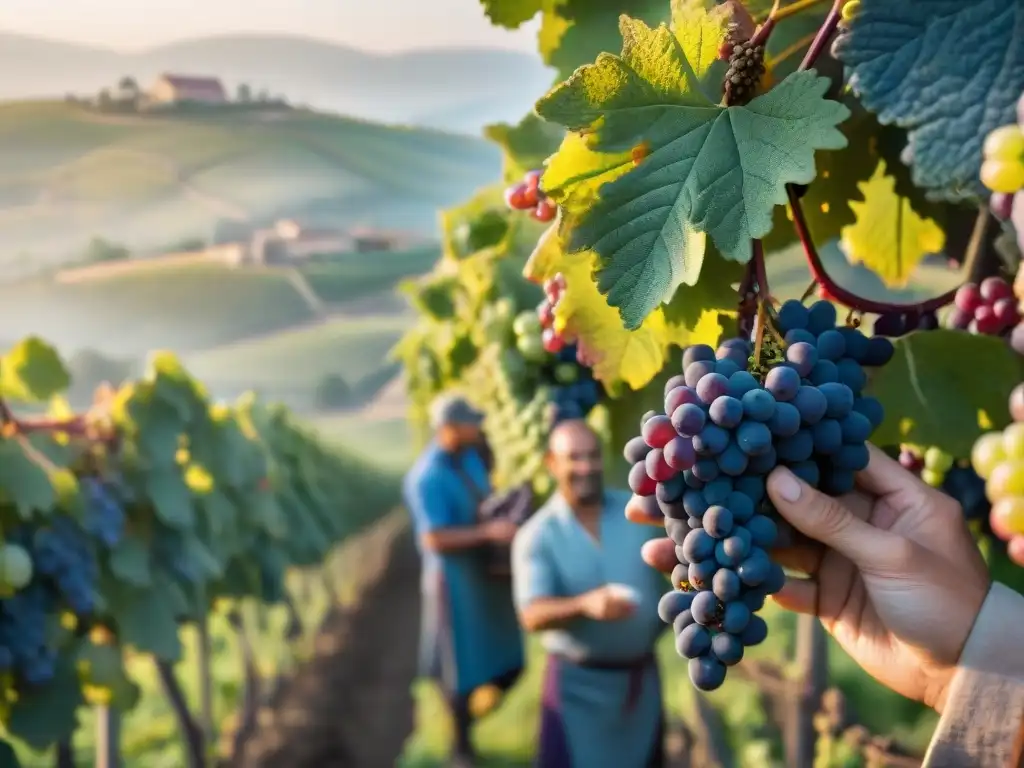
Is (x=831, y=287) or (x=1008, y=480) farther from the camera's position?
(x=831, y=287)

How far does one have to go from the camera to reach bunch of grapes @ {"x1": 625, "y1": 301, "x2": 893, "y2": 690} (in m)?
0.54

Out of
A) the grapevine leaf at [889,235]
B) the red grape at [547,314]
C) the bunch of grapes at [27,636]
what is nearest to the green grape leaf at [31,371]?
the bunch of grapes at [27,636]

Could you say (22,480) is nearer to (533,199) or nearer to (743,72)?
(533,199)

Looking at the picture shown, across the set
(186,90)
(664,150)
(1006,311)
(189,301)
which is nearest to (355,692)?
(189,301)

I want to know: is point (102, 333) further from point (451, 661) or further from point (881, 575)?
point (881, 575)

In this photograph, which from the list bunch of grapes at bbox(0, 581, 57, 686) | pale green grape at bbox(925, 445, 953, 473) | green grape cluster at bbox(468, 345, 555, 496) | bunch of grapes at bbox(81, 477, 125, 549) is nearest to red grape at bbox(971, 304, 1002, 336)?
pale green grape at bbox(925, 445, 953, 473)

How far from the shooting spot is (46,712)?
1.97m

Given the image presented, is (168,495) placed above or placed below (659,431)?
below

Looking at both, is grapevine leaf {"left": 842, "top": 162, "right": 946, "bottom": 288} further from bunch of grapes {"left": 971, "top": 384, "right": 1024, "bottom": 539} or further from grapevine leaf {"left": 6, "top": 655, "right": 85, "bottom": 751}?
grapevine leaf {"left": 6, "top": 655, "right": 85, "bottom": 751}

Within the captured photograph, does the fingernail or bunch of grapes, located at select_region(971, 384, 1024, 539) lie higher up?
bunch of grapes, located at select_region(971, 384, 1024, 539)

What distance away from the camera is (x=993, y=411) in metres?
0.73

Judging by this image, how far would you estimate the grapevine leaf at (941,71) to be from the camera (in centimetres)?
49

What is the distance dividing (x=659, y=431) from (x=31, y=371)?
178 cm

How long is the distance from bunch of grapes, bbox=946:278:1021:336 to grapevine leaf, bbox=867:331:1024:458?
0.02 metres
